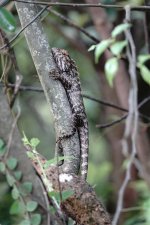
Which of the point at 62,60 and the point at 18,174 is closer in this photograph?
the point at 18,174

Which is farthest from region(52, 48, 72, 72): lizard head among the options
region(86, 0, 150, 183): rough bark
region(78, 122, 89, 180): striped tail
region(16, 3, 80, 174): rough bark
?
region(86, 0, 150, 183): rough bark

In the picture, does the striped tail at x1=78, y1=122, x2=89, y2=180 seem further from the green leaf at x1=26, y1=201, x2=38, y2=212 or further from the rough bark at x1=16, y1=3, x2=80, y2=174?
the green leaf at x1=26, y1=201, x2=38, y2=212

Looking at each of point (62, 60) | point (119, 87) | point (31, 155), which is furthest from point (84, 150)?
point (119, 87)

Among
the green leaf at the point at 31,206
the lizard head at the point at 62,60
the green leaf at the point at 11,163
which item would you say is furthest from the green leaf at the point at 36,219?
the lizard head at the point at 62,60

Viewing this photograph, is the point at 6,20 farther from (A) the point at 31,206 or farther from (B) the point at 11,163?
(A) the point at 31,206

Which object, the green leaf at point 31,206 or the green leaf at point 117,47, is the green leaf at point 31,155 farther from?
the green leaf at point 117,47
